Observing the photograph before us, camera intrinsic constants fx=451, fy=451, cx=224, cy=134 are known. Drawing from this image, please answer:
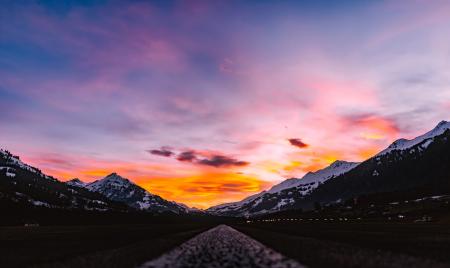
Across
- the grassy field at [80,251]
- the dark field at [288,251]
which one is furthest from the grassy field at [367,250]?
the grassy field at [80,251]

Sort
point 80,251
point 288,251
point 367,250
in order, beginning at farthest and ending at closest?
point 80,251, point 367,250, point 288,251

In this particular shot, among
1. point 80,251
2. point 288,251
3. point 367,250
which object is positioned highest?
point 367,250

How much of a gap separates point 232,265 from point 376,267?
24.5ft

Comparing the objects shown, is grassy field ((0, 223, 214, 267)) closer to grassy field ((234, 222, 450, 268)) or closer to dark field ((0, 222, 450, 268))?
dark field ((0, 222, 450, 268))

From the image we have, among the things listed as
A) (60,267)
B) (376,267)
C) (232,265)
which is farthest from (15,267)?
(376,267)

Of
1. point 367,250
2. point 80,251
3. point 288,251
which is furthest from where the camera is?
point 80,251

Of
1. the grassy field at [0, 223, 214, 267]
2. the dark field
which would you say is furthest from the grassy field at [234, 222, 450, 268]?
the grassy field at [0, 223, 214, 267]

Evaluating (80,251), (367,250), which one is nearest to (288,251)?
(367,250)

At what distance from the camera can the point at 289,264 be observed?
945 inches

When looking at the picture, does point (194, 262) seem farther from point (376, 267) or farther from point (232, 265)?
point (376, 267)

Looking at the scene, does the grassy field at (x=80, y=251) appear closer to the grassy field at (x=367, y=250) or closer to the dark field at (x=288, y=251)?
the dark field at (x=288, y=251)

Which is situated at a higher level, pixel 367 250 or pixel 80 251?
pixel 367 250

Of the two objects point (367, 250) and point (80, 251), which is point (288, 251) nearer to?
point (367, 250)

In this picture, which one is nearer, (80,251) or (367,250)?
(367,250)
